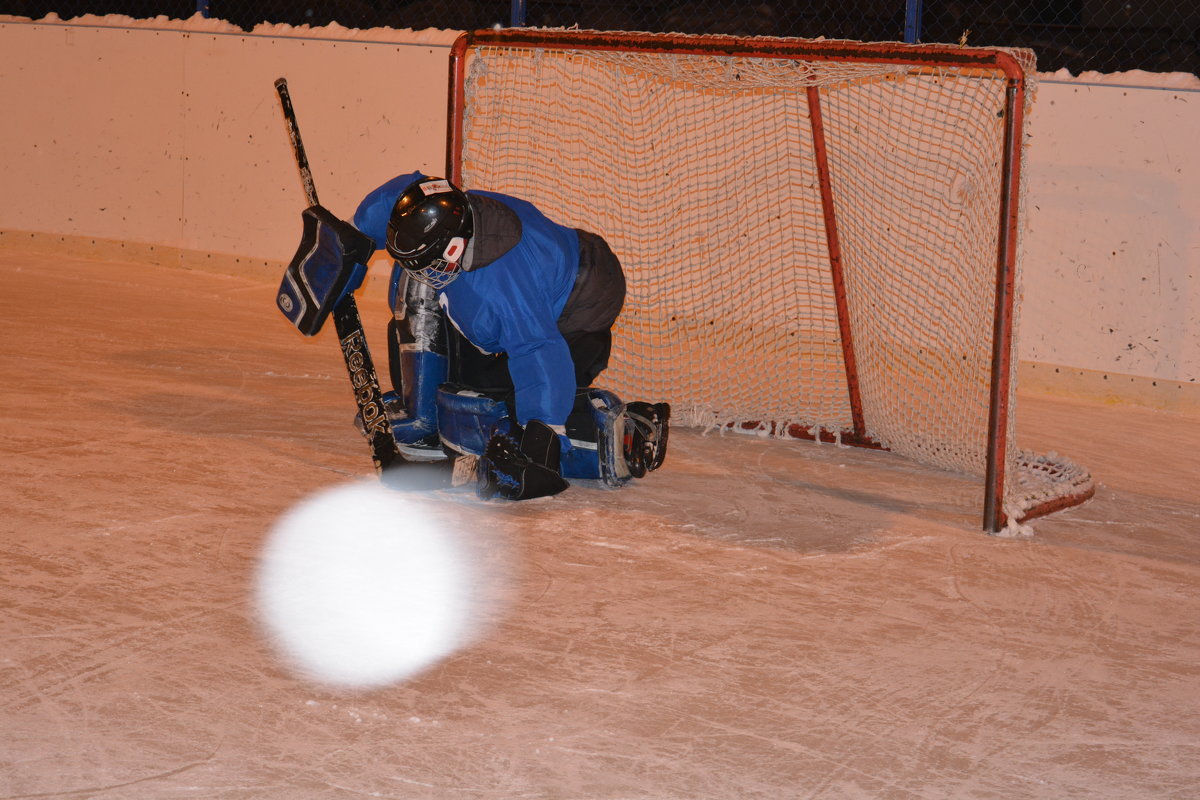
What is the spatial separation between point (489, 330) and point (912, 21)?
2649 mm

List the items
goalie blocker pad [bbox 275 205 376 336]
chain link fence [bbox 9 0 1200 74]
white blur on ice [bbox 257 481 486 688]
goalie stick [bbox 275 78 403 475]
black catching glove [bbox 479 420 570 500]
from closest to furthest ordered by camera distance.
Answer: white blur on ice [bbox 257 481 486 688] → black catching glove [bbox 479 420 570 500] → goalie blocker pad [bbox 275 205 376 336] → goalie stick [bbox 275 78 403 475] → chain link fence [bbox 9 0 1200 74]

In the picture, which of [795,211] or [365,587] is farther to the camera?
[795,211]

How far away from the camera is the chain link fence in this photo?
264 inches

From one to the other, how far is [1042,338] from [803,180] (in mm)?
1039

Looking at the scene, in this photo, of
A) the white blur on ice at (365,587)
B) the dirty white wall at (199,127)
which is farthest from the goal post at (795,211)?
the white blur on ice at (365,587)

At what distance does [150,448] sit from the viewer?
3.77m

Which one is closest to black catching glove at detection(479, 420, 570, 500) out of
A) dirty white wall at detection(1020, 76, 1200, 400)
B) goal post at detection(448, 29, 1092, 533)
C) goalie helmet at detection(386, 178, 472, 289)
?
goalie helmet at detection(386, 178, 472, 289)

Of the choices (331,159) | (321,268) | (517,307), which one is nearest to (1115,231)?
(517,307)

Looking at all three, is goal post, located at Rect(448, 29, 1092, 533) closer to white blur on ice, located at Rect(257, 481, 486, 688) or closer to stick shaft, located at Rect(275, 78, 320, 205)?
stick shaft, located at Rect(275, 78, 320, 205)

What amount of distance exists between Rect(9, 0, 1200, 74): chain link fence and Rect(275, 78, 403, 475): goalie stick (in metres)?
2.69

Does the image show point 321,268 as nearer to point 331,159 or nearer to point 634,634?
point 634,634

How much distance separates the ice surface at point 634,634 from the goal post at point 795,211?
332 millimetres

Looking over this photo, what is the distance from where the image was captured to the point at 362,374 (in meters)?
3.67

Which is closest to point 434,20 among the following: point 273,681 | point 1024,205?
point 1024,205
